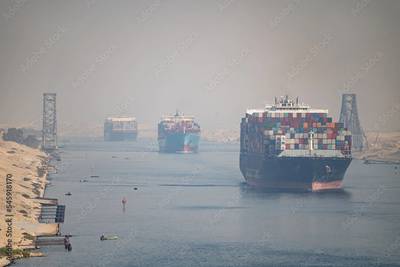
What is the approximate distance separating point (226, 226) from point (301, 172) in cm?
3729

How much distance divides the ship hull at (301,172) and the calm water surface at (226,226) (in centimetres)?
320

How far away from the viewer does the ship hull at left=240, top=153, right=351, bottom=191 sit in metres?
152

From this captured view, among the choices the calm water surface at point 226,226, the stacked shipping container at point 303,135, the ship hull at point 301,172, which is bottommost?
the calm water surface at point 226,226

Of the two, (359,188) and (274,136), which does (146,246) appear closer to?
(274,136)

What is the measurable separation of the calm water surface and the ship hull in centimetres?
320

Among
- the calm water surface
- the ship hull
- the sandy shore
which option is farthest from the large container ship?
the sandy shore

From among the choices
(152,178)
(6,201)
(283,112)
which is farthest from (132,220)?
(152,178)

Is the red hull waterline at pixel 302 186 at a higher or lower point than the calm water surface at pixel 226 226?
higher

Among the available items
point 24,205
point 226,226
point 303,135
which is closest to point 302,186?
point 303,135

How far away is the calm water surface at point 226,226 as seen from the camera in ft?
319

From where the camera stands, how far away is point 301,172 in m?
153

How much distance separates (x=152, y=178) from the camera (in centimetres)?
19388

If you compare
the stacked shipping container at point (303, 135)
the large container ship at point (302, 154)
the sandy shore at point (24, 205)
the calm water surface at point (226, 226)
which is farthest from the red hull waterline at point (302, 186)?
the sandy shore at point (24, 205)

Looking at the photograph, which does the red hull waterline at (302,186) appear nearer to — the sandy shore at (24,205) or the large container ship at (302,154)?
the large container ship at (302,154)
